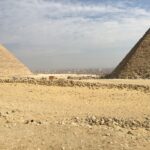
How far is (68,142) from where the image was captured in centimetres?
857

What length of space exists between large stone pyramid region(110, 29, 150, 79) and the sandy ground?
12645 mm

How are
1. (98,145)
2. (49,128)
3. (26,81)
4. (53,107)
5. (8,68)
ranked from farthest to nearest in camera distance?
(8,68)
(26,81)
(53,107)
(49,128)
(98,145)

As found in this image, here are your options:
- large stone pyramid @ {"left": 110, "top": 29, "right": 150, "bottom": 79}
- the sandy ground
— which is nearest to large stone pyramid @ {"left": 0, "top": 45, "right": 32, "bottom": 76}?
large stone pyramid @ {"left": 110, "top": 29, "right": 150, "bottom": 79}

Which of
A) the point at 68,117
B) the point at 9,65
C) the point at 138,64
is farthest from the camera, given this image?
the point at 9,65

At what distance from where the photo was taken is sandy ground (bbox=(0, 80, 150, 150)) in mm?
8492

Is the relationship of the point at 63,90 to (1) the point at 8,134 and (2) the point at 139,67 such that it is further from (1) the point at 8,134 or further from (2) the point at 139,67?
(2) the point at 139,67

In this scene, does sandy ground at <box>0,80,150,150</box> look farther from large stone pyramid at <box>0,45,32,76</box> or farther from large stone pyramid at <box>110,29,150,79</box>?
large stone pyramid at <box>0,45,32,76</box>

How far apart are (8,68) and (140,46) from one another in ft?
36.1

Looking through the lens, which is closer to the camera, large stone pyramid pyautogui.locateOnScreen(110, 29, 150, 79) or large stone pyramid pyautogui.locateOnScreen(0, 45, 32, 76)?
large stone pyramid pyautogui.locateOnScreen(110, 29, 150, 79)

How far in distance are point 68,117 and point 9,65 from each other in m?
27.2

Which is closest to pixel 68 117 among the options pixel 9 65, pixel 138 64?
pixel 138 64

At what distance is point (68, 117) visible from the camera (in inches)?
458

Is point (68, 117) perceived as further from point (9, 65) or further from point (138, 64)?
point (9, 65)

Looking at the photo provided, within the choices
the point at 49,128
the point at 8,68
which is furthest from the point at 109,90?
the point at 8,68
